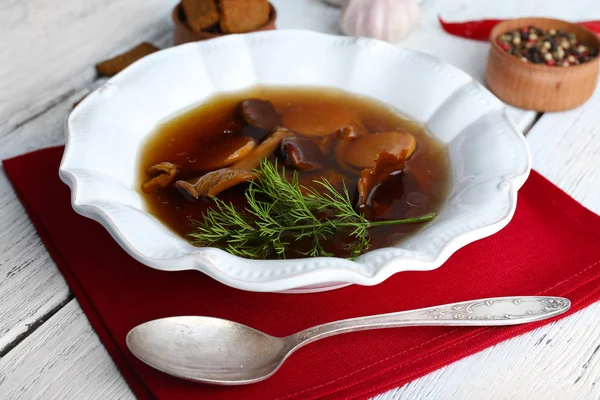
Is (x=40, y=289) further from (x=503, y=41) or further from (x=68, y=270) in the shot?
(x=503, y=41)

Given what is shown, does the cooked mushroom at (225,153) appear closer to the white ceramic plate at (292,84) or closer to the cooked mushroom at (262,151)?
Answer: the cooked mushroom at (262,151)

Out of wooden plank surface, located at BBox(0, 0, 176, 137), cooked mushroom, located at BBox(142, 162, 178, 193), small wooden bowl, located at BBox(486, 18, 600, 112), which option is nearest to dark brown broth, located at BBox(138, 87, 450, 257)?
cooked mushroom, located at BBox(142, 162, 178, 193)

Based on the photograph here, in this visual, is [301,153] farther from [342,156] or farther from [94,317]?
[94,317]

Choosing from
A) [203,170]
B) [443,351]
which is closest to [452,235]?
[443,351]

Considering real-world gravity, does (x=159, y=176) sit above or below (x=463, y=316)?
above

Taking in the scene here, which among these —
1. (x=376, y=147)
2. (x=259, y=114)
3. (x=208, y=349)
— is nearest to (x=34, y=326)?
(x=208, y=349)

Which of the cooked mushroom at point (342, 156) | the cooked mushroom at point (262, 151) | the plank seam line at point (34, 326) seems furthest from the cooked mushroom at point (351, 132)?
the plank seam line at point (34, 326)

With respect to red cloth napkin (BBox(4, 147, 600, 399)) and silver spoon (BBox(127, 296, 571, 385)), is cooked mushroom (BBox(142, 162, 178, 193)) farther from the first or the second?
silver spoon (BBox(127, 296, 571, 385))
